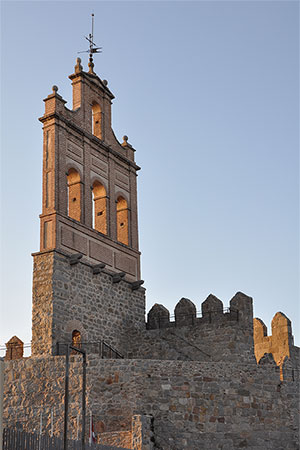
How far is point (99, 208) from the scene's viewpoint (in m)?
26.8

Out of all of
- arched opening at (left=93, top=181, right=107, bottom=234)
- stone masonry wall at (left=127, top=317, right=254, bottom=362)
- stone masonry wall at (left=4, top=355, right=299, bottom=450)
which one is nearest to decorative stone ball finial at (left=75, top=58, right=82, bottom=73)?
arched opening at (left=93, top=181, right=107, bottom=234)

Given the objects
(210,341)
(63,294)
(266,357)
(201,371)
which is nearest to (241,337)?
(210,341)

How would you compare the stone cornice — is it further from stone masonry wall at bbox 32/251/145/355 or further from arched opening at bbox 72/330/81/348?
arched opening at bbox 72/330/81/348

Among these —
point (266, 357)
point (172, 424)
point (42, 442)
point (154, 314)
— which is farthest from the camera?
point (154, 314)

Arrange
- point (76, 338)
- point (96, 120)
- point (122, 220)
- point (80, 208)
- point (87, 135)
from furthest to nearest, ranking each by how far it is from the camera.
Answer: point (96, 120) < point (122, 220) < point (87, 135) < point (80, 208) < point (76, 338)

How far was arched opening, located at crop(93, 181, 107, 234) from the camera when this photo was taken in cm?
2641

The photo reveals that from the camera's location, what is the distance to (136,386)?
19953mm

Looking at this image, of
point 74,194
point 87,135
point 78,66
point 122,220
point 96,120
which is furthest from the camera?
point 96,120

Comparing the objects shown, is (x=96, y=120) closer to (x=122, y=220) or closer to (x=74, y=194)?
(x=74, y=194)

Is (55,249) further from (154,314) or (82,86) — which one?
(82,86)

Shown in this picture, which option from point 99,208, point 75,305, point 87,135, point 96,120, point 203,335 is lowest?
point 203,335

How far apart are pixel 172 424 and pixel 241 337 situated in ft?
18.4

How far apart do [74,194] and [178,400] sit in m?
8.67

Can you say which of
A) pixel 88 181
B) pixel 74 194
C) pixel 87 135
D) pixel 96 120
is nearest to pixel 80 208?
pixel 74 194
